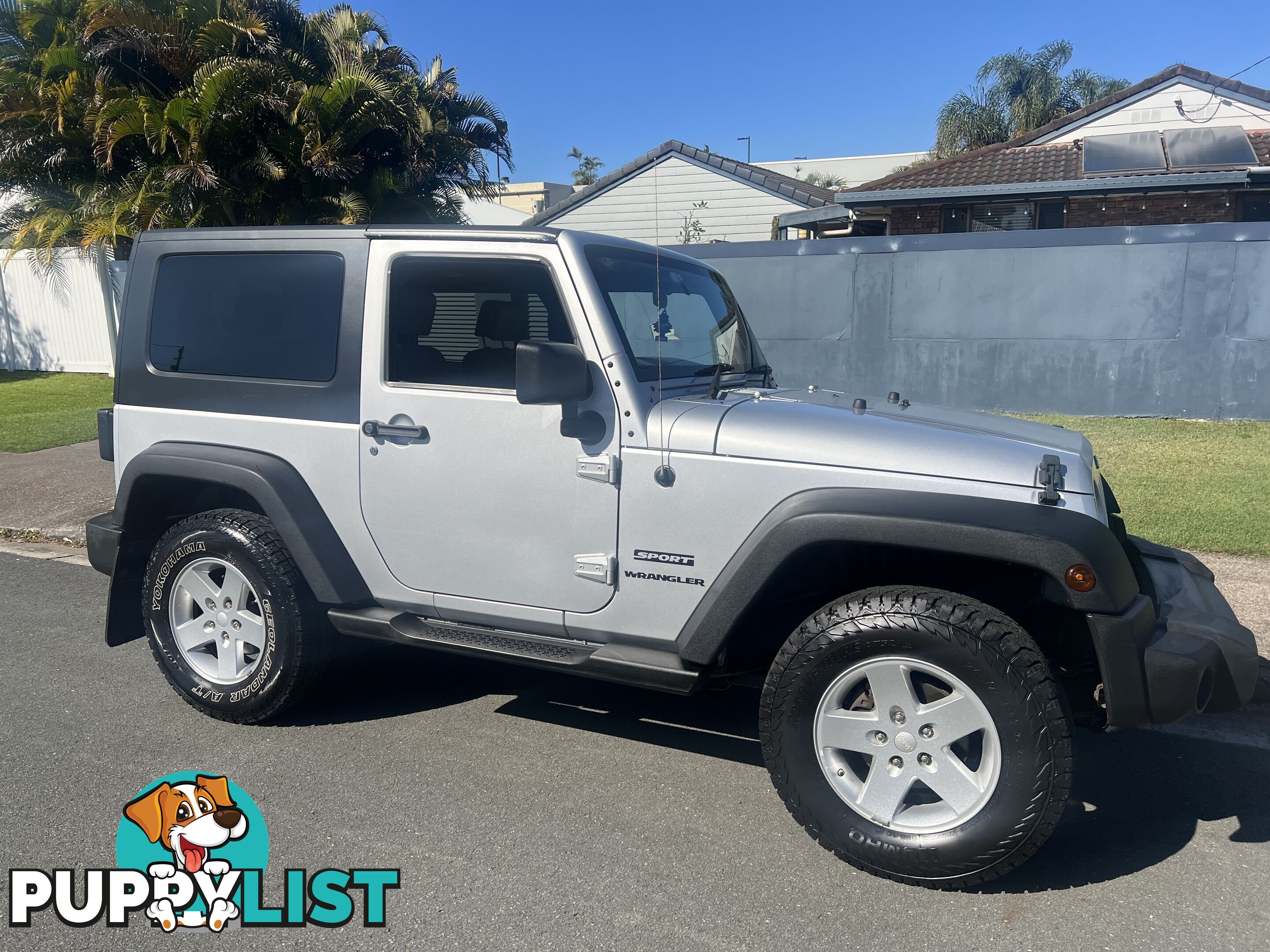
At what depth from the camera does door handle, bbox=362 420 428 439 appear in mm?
3676

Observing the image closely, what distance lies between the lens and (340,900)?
294cm

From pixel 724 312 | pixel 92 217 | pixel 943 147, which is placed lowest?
pixel 724 312

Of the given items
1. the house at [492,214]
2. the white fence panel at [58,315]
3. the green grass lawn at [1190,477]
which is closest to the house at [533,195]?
the house at [492,214]

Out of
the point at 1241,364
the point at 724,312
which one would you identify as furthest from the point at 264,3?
the point at 1241,364

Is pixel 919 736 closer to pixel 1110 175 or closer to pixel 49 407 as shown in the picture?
pixel 49 407

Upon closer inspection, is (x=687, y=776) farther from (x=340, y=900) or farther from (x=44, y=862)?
Answer: (x=44, y=862)

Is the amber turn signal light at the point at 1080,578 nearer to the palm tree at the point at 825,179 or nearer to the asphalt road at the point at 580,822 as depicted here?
the asphalt road at the point at 580,822

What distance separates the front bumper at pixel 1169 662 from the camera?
2859mm

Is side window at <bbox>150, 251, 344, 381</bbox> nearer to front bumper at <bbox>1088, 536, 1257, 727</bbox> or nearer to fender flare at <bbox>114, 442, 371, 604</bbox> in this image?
fender flare at <bbox>114, 442, 371, 604</bbox>

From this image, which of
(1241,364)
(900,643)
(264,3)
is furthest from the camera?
(264,3)

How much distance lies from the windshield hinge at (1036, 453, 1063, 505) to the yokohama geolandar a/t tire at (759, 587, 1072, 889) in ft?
1.20

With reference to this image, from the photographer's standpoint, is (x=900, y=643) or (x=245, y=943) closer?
(x=245, y=943)

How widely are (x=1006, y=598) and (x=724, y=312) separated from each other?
5.89 ft

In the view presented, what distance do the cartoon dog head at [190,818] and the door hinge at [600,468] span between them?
5.47 feet
